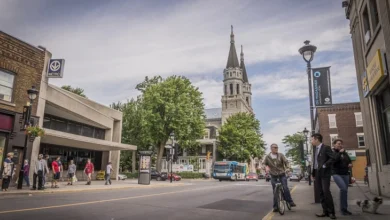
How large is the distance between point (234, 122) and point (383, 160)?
4861 cm

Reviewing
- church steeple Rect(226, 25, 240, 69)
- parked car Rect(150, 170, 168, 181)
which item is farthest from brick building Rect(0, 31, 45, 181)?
church steeple Rect(226, 25, 240, 69)

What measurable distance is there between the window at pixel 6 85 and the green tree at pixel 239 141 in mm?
45594

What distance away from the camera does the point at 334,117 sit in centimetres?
4053

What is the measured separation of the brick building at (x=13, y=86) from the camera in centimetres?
1605

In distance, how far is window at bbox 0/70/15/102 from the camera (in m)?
16.1

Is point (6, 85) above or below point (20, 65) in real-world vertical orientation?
below

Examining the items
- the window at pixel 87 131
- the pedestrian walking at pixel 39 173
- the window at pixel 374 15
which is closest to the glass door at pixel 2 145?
the pedestrian walking at pixel 39 173

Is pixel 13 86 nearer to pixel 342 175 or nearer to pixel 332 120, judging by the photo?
pixel 342 175

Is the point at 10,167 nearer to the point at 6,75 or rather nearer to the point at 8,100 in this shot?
the point at 8,100

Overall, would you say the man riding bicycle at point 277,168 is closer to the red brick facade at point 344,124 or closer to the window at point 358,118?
the red brick facade at point 344,124

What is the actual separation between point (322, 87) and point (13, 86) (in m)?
17.0

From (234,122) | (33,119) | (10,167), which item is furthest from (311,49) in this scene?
(234,122)

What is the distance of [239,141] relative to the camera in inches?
2308

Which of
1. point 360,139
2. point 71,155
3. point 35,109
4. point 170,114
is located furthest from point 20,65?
point 360,139
